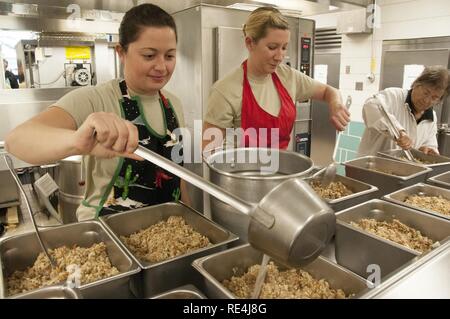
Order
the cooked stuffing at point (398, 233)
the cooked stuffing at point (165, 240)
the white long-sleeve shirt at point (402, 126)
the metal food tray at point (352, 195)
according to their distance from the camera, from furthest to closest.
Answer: the white long-sleeve shirt at point (402, 126) → the metal food tray at point (352, 195) → the cooked stuffing at point (398, 233) → the cooked stuffing at point (165, 240)

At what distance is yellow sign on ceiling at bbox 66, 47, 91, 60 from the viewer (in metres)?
3.57

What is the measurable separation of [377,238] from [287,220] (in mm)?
529

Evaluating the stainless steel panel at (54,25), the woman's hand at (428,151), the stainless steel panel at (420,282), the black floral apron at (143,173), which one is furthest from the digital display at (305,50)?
the stainless steel panel at (420,282)

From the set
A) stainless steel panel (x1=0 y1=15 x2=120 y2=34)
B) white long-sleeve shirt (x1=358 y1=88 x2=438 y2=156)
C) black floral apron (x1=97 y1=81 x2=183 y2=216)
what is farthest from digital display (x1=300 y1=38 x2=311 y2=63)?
black floral apron (x1=97 y1=81 x2=183 y2=216)

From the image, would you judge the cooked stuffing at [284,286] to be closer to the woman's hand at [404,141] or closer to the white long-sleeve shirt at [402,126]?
the woman's hand at [404,141]

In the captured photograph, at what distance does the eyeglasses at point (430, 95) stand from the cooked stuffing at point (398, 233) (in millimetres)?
1306

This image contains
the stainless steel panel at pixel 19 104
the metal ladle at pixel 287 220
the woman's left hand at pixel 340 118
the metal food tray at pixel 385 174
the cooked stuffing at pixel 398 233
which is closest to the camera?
the metal ladle at pixel 287 220

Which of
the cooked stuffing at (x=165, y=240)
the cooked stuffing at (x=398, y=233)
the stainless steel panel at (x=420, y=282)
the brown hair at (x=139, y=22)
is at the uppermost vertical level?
the brown hair at (x=139, y=22)

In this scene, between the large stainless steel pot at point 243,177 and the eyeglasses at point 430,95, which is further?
the eyeglasses at point 430,95

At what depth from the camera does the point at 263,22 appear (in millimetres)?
1706

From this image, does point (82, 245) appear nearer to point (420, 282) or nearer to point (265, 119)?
point (420, 282)

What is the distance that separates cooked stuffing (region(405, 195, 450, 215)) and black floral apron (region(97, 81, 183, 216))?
97 cm

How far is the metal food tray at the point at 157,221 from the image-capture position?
0.85 meters

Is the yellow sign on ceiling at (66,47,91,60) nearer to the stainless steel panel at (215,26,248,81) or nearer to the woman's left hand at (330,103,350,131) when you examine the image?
the stainless steel panel at (215,26,248,81)
